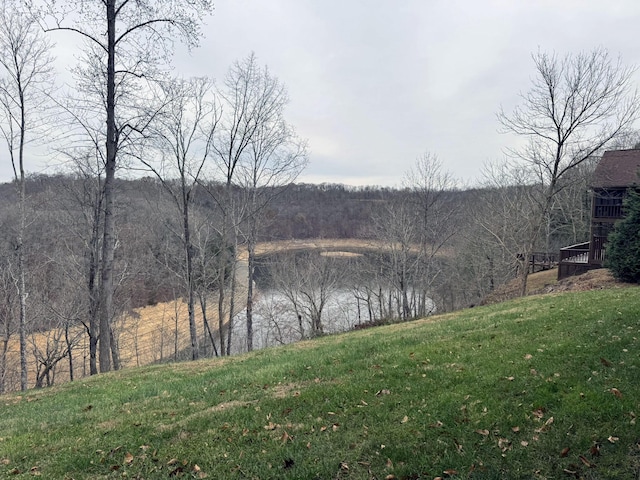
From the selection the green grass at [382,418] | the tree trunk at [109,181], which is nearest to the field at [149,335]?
the tree trunk at [109,181]

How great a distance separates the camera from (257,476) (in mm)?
3459

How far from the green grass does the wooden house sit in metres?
13.7

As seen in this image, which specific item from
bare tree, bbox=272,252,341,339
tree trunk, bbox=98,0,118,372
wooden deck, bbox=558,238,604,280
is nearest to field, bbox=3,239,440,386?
bare tree, bbox=272,252,341,339

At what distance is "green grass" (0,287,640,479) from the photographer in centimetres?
344

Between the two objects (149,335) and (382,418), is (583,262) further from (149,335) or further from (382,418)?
(149,335)

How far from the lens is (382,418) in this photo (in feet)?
13.9

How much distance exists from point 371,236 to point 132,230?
16.5 m

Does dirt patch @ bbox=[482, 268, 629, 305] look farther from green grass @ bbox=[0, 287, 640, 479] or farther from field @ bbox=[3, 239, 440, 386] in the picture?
field @ bbox=[3, 239, 440, 386]

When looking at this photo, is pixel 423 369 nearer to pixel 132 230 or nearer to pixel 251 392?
pixel 251 392

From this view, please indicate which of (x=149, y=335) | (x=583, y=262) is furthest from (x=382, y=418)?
(x=149, y=335)

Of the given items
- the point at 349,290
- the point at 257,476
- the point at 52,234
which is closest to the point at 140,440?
the point at 257,476

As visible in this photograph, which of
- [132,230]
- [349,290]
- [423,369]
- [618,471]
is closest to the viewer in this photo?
[618,471]

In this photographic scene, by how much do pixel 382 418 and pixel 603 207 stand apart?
20.6m

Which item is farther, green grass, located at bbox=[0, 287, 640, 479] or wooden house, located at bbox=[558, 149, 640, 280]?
wooden house, located at bbox=[558, 149, 640, 280]
